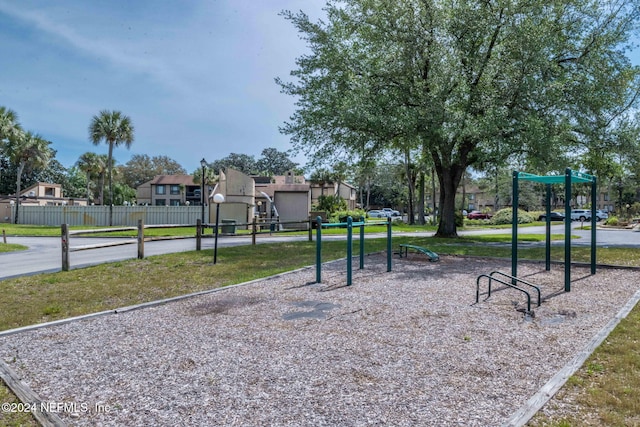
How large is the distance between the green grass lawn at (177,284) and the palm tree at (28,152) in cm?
3582

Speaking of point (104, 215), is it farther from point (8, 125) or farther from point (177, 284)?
point (177, 284)

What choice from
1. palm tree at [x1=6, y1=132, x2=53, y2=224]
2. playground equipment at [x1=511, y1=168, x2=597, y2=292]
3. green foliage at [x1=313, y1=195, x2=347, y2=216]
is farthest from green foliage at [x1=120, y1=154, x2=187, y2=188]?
playground equipment at [x1=511, y1=168, x2=597, y2=292]

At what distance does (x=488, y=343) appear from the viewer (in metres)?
4.45

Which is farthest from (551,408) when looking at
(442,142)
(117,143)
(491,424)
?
(117,143)

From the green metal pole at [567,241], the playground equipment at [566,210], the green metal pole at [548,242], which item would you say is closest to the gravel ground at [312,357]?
the green metal pole at [567,241]

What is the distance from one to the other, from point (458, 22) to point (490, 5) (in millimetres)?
1572

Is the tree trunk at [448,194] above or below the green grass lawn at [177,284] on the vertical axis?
above

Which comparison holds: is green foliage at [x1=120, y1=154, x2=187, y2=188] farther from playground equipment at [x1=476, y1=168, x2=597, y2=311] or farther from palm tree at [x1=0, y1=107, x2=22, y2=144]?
playground equipment at [x1=476, y1=168, x2=597, y2=311]

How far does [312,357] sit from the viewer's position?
13.3 ft

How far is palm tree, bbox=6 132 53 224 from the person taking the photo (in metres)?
38.8

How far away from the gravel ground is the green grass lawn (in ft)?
1.29

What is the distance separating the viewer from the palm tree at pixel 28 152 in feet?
127

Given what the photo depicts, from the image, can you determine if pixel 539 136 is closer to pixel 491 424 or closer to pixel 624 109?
pixel 624 109

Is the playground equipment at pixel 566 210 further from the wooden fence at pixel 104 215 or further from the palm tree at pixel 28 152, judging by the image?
the palm tree at pixel 28 152
